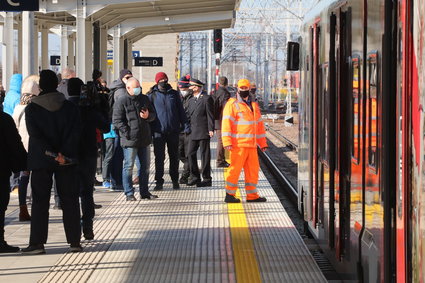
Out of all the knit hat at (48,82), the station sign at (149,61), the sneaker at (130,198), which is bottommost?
the sneaker at (130,198)

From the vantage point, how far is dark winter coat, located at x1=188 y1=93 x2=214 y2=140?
15.7 metres

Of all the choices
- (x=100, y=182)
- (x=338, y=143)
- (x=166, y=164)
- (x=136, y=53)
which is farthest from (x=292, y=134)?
(x=338, y=143)

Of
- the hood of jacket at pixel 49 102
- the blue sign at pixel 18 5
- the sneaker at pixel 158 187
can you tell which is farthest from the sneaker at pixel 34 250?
the sneaker at pixel 158 187

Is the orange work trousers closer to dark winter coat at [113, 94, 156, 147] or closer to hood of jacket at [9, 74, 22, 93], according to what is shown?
dark winter coat at [113, 94, 156, 147]

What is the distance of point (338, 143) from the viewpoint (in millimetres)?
7707

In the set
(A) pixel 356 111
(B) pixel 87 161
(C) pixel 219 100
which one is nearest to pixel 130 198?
(B) pixel 87 161

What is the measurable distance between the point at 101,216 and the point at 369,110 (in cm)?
670

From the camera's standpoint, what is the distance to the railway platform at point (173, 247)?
8445mm

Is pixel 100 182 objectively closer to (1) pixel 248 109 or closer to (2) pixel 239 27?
(1) pixel 248 109

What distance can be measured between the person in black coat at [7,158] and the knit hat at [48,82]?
1.72 ft

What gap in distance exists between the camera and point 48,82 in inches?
368

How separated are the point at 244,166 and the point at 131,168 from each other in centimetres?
161

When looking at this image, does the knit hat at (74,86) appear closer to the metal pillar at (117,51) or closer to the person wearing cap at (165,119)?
the person wearing cap at (165,119)

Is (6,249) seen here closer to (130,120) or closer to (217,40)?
(130,120)
